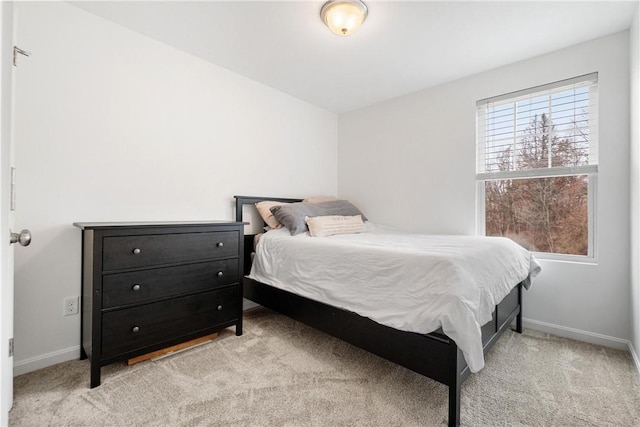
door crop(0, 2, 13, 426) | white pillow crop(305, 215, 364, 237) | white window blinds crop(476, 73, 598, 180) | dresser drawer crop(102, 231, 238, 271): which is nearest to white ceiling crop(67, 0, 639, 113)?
white window blinds crop(476, 73, 598, 180)

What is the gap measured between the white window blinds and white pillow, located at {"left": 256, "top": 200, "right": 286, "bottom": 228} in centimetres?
198

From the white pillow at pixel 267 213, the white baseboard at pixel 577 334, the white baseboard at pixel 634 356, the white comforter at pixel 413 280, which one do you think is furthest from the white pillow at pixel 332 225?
the white baseboard at pixel 634 356

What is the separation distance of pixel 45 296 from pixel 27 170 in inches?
30.5

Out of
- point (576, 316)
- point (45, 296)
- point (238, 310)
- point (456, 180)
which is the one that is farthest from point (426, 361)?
point (45, 296)

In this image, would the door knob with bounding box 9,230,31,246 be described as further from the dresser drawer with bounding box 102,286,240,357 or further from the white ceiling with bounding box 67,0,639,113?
the white ceiling with bounding box 67,0,639,113

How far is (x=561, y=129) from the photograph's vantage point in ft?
7.56

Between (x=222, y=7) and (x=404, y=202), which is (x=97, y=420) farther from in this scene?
(x=404, y=202)

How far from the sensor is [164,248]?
69.7 inches

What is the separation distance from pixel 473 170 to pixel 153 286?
2.78 metres

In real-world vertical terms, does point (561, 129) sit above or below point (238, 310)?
above

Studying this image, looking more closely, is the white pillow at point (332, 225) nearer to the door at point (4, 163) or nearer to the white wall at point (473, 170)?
the white wall at point (473, 170)

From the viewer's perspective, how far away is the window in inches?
86.7

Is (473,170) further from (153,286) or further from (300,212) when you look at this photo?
(153,286)

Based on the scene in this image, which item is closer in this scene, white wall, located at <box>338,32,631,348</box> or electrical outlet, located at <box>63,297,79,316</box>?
electrical outlet, located at <box>63,297,79,316</box>
